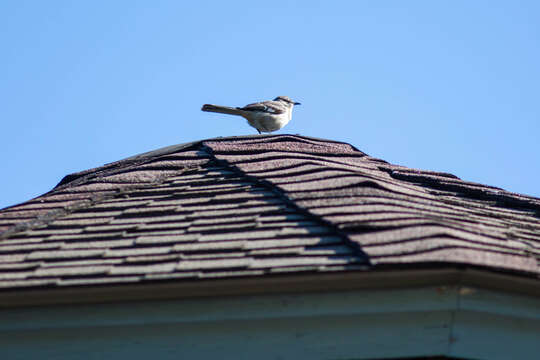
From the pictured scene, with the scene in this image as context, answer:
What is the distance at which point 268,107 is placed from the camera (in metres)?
12.6

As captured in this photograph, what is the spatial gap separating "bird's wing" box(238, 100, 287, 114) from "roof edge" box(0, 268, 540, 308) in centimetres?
847

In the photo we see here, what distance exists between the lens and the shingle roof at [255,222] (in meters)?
3.32

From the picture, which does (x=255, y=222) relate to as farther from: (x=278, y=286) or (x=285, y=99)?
(x=285, y=99)

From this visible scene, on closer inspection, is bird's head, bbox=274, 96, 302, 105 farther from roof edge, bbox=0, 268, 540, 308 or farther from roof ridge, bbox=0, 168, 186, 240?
roof edge, bbox=0, 268, 540, 308

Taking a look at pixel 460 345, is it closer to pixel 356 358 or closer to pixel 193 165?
pixel 356 358

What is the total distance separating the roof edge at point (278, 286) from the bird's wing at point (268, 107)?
8.47 meters

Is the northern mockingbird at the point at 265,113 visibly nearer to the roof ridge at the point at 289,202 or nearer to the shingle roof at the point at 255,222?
the roof ridge at the point at 289,202

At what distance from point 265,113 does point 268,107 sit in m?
0.25

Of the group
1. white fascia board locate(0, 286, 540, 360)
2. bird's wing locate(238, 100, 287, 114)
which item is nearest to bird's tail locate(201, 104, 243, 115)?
bird's wing locate(238, 100, 287, 114)

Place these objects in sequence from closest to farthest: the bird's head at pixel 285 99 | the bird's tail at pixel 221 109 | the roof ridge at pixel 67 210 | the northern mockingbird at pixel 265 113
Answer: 1. the roof ridge at pixel 67 210
2. the bird's tail at pixel 221 109
3. the northern mockingbird at pixel 265 113
4. the bird's head at pixel 285 99

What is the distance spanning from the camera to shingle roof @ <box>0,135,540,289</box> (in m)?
3.32

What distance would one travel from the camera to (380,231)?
346 cm

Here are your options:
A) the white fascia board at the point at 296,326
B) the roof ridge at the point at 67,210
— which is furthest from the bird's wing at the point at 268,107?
the white fascia board at the point at 296,326

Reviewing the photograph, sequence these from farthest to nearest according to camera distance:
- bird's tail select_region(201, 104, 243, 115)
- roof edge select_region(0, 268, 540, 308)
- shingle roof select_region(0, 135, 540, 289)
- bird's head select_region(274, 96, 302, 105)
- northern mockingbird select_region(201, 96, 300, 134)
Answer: bird's head select_region(274, 96, 302, 105), northern mockingbird select_region(201, 96, 300, 134), bird's tail select_region(201, 104, 243, 115), shingle roof select_region(0, 135, 540, 289), roof edge select_region(0, 268, 540, 308)
